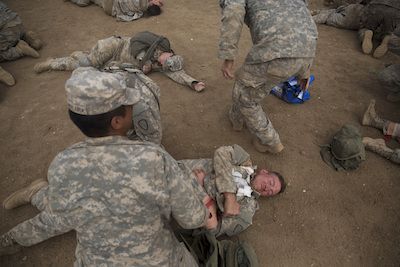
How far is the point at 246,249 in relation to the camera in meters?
2.25

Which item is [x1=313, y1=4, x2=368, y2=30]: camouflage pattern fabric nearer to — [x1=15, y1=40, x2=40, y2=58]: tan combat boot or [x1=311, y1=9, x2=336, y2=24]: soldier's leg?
[x1=311, y1=9, x2=336, y2=24]: soldier's leg

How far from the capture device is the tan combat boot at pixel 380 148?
313cm

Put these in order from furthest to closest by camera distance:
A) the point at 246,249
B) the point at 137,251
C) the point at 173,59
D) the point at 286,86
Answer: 1. the point at 173,59
2. the point at 286,86
3. the point at 246,249
4. the point at 137,251

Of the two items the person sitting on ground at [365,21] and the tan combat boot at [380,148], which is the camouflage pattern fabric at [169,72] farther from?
the person sitting on ground at [365,21]

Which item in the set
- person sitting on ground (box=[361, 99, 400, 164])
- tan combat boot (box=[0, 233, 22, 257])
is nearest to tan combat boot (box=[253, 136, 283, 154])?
person sitting on ground (box=[361, 99, 400, 164])

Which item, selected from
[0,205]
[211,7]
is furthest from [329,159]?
[211,7]

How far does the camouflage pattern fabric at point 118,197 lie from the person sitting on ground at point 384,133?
9.31 feet

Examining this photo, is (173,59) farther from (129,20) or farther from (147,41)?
(129,20)

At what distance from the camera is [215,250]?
7.06ft

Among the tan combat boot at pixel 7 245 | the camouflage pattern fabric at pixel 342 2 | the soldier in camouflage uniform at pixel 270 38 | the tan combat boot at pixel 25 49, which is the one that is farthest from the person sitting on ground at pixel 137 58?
the camouflage pattern fabric at pixel 342 2

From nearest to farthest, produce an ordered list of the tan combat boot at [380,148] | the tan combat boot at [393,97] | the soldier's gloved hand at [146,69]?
the tan combat boot at [380,148] < the tan combat boot at [393,97] < the soldier's gloved hand at [146,69]

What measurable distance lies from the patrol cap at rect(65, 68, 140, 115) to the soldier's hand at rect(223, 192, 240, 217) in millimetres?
1463

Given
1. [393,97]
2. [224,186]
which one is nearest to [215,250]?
[224,186]

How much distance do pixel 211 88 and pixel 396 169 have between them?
2.80 meters
